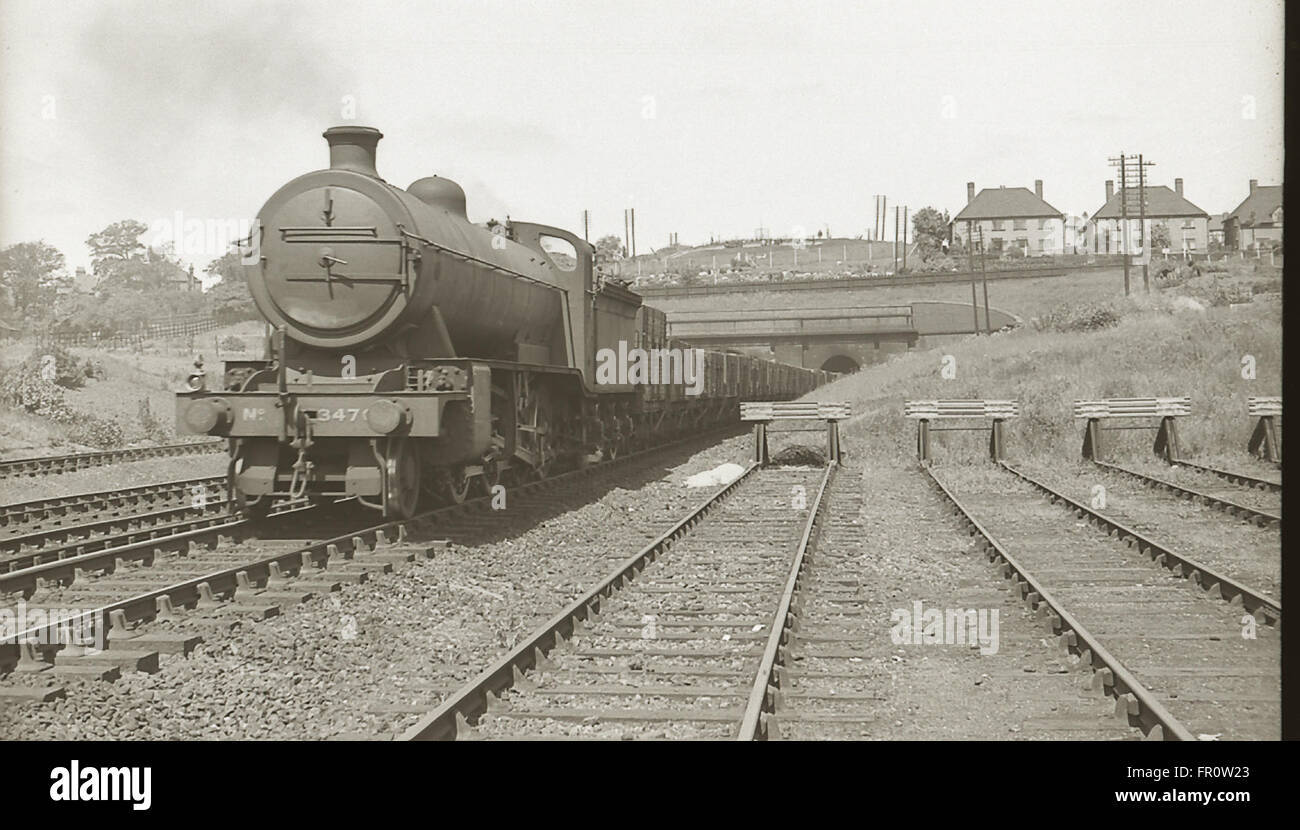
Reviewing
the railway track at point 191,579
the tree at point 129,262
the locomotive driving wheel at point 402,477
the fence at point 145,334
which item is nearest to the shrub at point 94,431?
the tree at point 129,262

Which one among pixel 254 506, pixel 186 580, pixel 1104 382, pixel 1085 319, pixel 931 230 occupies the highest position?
pixel 931 230

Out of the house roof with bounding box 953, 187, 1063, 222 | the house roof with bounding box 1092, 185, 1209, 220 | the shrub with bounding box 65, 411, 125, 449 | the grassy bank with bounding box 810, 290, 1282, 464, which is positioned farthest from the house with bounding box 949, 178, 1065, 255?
the shrub with bounding box 65, 411, 125, 449

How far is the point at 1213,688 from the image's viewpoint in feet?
18.6

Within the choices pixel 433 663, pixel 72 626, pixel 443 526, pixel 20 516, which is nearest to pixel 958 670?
pixel 433 663

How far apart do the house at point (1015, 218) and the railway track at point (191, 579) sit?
83863 mm

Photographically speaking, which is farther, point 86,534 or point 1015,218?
point 1015,218

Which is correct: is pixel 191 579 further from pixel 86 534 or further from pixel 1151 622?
pixel 1151 622

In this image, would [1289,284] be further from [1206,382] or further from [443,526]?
[1206,382]

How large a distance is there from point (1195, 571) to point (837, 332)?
4987 cm

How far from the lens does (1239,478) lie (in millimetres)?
A: 15203

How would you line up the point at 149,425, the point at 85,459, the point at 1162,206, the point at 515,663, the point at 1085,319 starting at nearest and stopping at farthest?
the point at 515,663 < the point at 85,459 < the point at 149,425 < the point at 1085,319 < the point at 1162,206

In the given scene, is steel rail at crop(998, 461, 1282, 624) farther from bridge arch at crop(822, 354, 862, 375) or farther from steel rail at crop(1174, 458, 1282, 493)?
bridge arch at crop(822, 354, 862, 375)

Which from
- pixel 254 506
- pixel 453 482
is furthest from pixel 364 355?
pixel 254 506
